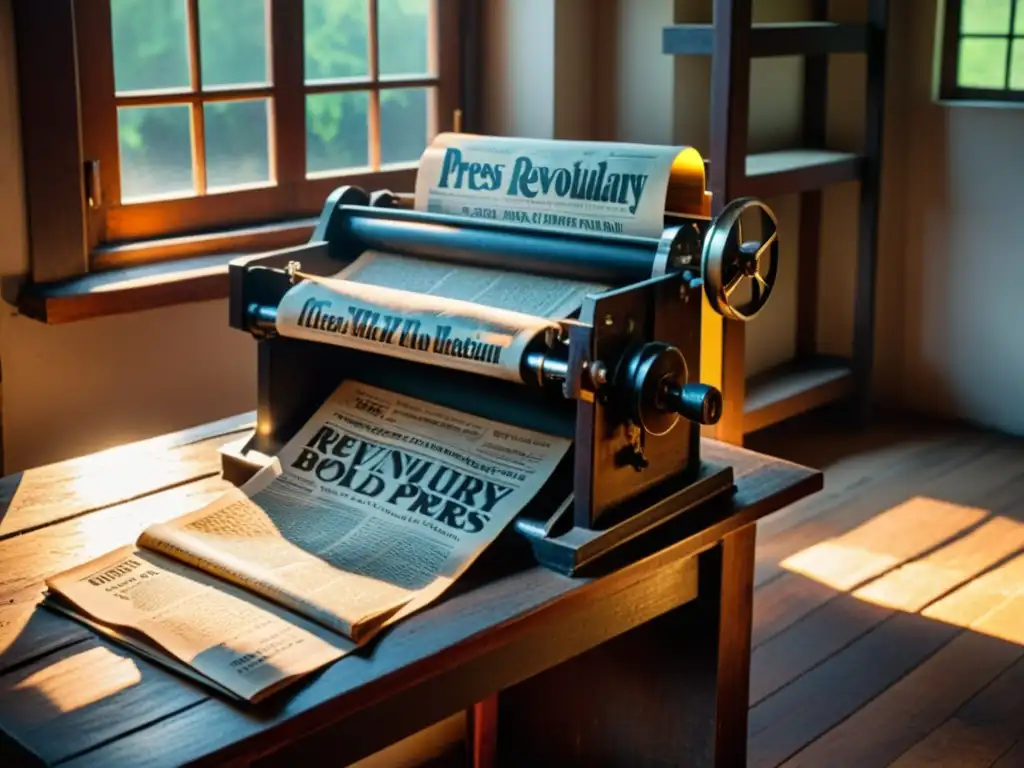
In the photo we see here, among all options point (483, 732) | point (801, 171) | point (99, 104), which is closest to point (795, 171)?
point (801, 171)

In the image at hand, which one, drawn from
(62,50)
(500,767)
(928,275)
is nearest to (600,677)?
(500,767)

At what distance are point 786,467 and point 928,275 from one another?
275 cm

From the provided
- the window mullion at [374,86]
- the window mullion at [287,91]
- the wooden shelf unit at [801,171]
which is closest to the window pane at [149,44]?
the window mullion at [287,91]

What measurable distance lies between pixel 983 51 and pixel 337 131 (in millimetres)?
2061

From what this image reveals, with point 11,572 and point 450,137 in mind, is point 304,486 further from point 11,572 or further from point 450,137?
point 450,137

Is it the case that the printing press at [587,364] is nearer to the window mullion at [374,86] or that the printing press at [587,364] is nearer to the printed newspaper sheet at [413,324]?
the printed newspaper sheet at [413,324]

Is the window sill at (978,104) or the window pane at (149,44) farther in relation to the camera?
the window sill at (978,104)

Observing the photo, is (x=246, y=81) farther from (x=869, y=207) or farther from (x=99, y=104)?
(x=869, y=207)

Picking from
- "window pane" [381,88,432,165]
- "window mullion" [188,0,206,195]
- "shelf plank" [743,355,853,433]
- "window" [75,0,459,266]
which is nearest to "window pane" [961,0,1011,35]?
"shelf plank" [743,355,853,433]

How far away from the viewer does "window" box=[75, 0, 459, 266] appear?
275 centimetres

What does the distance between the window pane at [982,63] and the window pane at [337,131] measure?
1.93m

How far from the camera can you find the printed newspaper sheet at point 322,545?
1263 mm

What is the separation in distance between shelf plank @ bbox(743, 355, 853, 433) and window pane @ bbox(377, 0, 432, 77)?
4.20 ft

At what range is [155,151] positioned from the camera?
9.41 feet
